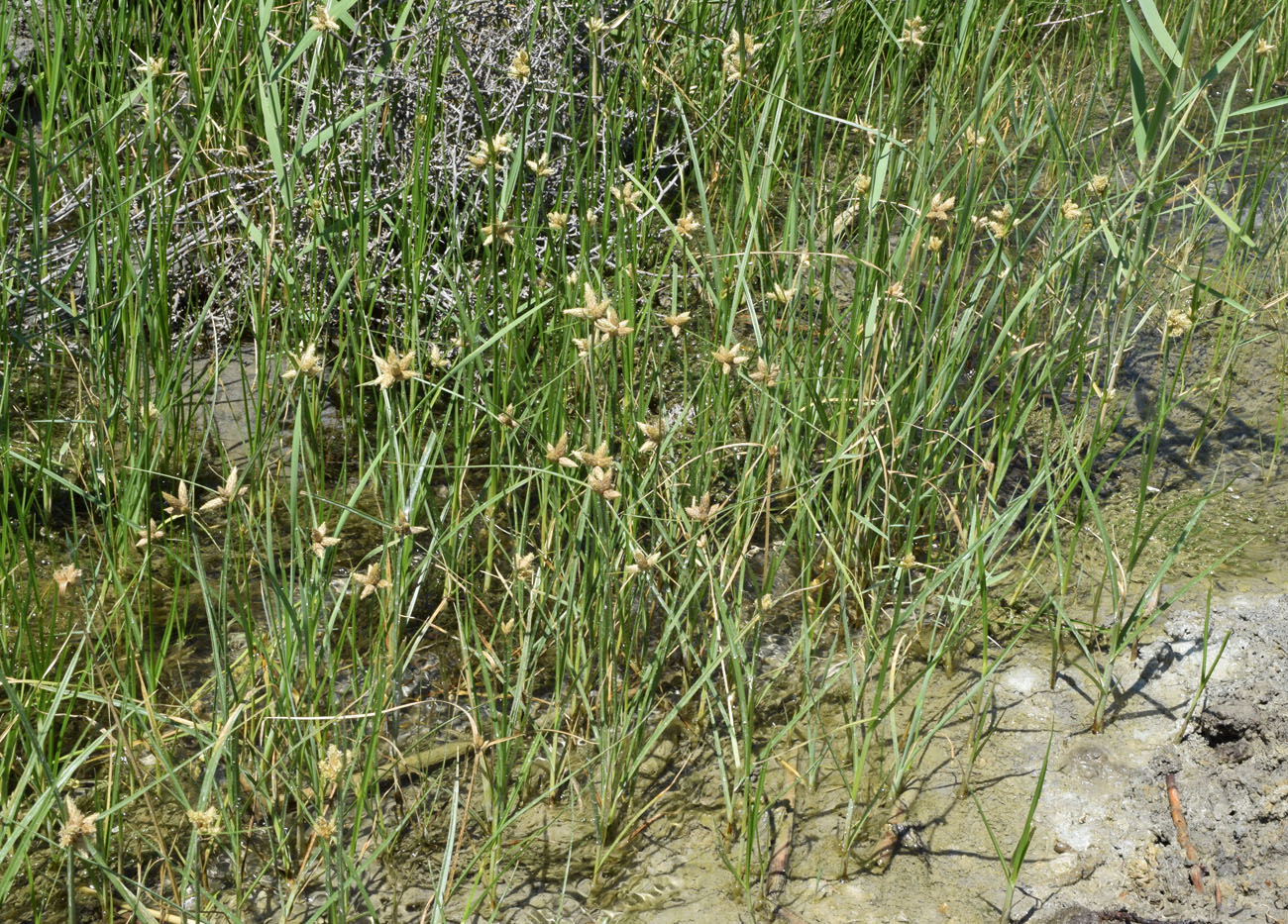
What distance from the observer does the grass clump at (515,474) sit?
1751mm

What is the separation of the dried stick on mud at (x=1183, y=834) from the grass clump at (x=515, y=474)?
0.25 m

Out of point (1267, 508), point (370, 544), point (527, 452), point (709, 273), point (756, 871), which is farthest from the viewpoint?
point (709, 273)

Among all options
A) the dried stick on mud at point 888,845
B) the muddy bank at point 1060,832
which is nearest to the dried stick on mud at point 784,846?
the muddy bank at point 1060,832

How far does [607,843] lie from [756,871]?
0.25 metres

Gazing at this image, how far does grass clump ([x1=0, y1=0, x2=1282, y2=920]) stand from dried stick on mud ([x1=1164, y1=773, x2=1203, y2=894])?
0.25 meters

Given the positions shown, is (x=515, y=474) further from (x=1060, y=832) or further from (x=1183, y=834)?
(x=1183, y=834)

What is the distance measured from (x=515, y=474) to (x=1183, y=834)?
1387 mm

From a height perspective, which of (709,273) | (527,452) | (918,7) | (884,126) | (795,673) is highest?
(918,7)

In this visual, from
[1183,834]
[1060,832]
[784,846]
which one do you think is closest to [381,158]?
[784,846]

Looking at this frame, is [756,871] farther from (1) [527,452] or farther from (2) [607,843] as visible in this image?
(1) [527,452]

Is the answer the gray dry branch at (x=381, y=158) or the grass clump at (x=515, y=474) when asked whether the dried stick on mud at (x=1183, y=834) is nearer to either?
the grass clump at (x=515, y=474)

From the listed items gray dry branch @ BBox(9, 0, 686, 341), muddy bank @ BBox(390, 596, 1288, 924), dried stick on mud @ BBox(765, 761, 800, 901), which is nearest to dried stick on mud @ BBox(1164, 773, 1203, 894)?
muddy bank @ BBox(390, 596, 1288, 924)

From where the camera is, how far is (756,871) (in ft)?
5.80

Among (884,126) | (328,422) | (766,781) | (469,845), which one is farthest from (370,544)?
(884,126)
